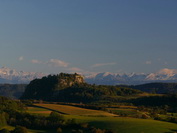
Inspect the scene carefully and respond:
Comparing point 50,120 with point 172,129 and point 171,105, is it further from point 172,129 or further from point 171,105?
point 171,105

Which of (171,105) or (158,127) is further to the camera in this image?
(171,105)

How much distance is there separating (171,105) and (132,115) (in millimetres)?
66204

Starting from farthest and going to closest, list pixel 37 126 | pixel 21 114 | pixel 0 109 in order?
pixel 0 109 < pixel 21 114 < pixel 37 126

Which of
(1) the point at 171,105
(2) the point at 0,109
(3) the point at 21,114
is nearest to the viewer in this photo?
(3) the point at 21,114

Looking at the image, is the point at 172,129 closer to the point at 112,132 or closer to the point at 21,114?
the point at 112,132

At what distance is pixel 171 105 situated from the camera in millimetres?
197500

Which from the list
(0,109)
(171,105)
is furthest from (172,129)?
(171,105)

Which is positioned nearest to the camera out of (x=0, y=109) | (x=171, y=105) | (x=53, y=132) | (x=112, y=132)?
(x=112, y=132)

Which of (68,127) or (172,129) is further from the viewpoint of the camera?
(68,127)

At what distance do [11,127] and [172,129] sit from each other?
172 ft

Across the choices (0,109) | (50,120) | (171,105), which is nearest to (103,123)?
(50,120)

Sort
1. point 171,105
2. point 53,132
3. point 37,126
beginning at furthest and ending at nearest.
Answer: point 171,105, point 37,126, point 53,132

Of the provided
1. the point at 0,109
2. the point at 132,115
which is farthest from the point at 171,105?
the point at 0,109

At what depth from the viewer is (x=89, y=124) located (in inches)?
4466
